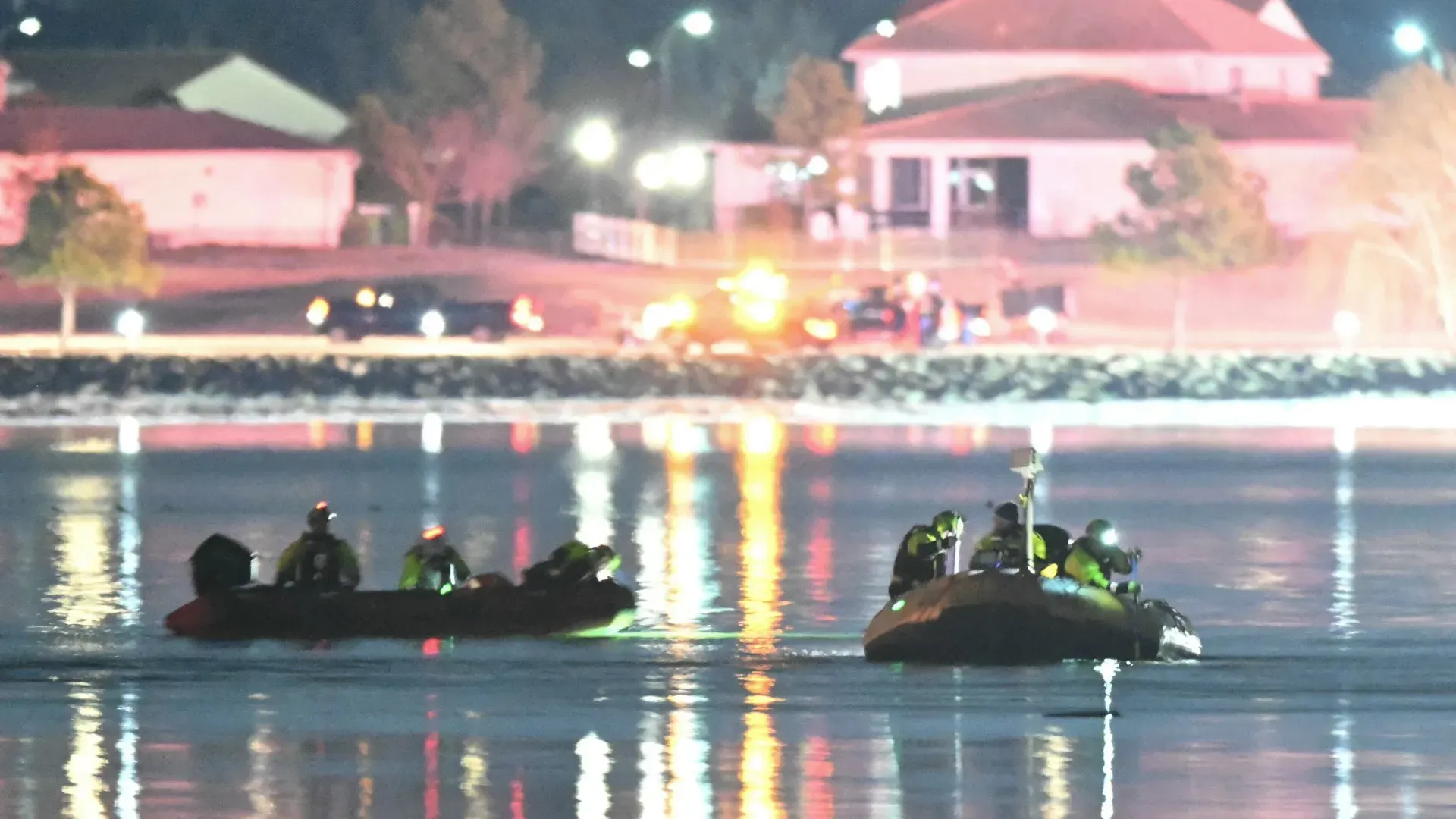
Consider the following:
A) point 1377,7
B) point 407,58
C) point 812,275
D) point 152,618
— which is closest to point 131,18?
point 407,58

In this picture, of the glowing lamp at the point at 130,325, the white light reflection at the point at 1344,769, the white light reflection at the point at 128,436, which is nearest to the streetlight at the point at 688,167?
the glowing lamp at the point at 130,325

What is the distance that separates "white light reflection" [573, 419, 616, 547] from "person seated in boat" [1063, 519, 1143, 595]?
7066 millimetres

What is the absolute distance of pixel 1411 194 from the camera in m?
62.0

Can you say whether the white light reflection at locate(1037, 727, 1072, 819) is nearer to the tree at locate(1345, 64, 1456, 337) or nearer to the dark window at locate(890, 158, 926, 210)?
the tree at locate(1345, 64, 1456, 337)

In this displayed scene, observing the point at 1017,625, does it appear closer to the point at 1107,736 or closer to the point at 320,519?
the point at 1107,736

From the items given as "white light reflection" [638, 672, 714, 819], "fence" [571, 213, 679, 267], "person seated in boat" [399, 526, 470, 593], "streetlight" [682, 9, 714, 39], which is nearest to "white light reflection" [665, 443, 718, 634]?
"person seated in boat" [399, 526, 470, 593]

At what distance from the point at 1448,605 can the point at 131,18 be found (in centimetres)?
9229

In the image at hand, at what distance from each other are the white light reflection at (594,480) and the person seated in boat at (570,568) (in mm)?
4753

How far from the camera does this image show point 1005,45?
76.4m

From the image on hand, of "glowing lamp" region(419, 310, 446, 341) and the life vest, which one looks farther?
"glowing lamp" region(419, 310, 446, 341)

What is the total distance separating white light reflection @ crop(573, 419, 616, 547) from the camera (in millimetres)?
29006

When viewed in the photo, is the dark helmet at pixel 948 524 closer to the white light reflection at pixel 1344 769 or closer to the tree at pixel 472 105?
the white light reflection at pixel 1344 769

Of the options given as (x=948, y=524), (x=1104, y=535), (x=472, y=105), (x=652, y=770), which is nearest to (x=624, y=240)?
(x=472, y=105)

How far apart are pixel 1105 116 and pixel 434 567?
5208 centimetres
